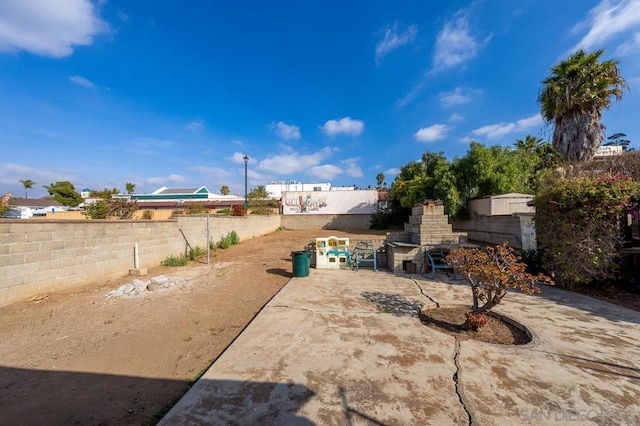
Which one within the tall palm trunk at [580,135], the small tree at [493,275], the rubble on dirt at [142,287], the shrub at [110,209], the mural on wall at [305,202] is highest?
the tall palm trunk at [580,135]

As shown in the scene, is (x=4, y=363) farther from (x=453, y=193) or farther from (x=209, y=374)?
(x=453, y=193)

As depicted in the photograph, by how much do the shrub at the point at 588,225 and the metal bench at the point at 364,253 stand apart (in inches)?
192

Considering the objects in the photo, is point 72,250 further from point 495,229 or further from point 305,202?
point 305,202

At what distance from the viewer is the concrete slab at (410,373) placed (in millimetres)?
2221

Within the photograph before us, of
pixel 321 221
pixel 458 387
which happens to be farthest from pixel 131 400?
pixel 321 221

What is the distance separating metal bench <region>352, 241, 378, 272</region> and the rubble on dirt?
555 cm

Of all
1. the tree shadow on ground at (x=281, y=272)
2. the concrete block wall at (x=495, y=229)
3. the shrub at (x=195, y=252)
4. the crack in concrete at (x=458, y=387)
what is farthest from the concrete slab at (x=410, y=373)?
the shrub at (x=195, y=252)

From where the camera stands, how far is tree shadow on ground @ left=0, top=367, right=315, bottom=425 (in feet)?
7.25

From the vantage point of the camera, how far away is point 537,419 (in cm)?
216

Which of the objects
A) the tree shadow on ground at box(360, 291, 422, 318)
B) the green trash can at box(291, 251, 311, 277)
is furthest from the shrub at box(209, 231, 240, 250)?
the tree shadow on ground at box(360, 291, 422, 318)

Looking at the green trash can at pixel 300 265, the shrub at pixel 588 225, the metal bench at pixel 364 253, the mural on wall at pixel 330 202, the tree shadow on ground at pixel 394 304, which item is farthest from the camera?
the mural on wall at pixel 330 202

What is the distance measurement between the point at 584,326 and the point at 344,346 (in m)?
4.17

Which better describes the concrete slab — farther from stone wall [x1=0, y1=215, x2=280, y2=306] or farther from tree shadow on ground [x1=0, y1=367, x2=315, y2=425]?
stone wall [x1=0, y1=215, x2=280, y2=306]

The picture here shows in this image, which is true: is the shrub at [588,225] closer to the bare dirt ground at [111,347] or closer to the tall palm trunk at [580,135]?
the bare dirt ground at [111,347]
